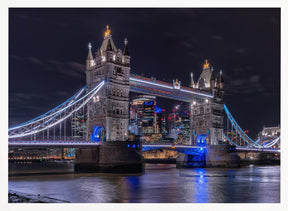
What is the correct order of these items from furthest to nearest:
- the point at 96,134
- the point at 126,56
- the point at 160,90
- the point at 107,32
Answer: the point at 160,90 < the point at 126,56 < the point at 107,32 < the point at 96,134

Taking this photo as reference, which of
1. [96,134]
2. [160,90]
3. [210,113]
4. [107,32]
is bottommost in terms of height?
[96,134]

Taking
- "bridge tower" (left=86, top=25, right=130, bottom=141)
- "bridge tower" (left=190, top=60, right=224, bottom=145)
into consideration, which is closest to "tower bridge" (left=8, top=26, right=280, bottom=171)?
"bridge tower" (left=86, top=25, right=130, bottom=141)

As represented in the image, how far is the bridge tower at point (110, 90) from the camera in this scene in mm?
51688

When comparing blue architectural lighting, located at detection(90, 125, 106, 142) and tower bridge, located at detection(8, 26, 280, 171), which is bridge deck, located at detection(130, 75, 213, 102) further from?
blue architectural lighting, located at detection(90, 125, 106, 142)

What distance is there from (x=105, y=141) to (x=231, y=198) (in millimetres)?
24169

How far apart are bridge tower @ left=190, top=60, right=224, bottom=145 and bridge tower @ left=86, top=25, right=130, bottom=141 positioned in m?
24.9

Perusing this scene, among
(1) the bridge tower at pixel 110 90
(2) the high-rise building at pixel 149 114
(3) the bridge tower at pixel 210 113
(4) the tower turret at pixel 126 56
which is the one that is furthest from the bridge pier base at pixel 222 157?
(2) the high-rise building at pixel 149 114

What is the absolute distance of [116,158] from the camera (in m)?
47.9

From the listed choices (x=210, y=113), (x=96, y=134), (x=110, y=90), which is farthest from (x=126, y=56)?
(x=210, y=113)

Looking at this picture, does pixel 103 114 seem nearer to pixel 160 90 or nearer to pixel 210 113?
pixel 160 90

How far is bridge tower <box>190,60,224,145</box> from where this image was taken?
74.0 metres

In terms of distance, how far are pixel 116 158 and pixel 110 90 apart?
368 inches
